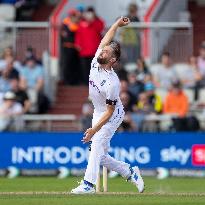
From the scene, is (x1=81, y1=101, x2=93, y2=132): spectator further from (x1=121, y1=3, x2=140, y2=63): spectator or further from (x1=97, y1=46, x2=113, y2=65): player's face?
(x1=97, y1=46, x2=113, y2=65): player's face

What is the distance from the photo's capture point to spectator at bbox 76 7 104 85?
26469 mm

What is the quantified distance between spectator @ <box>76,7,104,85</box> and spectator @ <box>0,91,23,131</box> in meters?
2.77

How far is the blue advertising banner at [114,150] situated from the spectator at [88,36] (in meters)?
3.60

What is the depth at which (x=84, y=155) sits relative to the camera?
23516 millimetres

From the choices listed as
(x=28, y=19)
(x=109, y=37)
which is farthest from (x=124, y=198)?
(x=28, y=19)

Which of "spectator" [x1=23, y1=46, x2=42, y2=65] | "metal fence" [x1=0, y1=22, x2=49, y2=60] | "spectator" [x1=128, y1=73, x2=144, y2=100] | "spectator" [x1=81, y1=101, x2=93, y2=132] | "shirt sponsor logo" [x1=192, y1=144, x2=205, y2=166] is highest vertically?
"metal fence" [x1=0, y1=22, x2=49, y2=60]

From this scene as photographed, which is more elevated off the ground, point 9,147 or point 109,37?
point 109,37

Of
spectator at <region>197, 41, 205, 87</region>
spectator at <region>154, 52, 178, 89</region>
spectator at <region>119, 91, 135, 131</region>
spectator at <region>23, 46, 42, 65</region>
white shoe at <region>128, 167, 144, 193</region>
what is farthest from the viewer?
spectator at <region>23, 46, 42, 65</region>

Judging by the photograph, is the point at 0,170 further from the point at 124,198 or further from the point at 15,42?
the point at 124,198

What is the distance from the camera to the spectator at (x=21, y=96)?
82.2ft

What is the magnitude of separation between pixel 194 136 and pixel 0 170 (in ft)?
13.5

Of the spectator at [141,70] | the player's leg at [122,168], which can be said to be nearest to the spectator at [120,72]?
the spectator at [141,70]

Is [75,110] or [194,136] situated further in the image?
[75,110]

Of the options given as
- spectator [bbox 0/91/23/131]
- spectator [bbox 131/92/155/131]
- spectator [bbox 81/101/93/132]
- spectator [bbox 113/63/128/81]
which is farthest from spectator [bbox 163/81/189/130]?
spectator [bbox 0/91/23/131]
